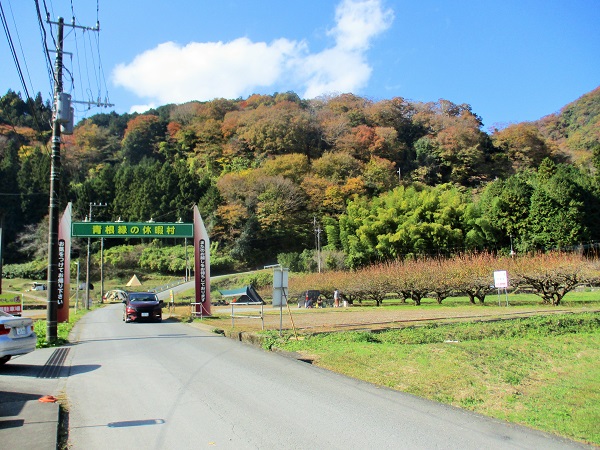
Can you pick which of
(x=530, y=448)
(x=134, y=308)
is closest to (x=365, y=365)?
(x=530, y=448)

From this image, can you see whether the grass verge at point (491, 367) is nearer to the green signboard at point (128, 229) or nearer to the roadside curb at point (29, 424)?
the roadside curb at point (29, 424)

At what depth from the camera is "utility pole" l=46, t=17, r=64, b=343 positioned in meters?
14.3

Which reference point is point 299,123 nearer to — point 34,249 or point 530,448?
point 34,249

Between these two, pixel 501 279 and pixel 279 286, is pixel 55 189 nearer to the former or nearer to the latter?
pixel 279 286

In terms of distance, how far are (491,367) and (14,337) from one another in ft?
28.8

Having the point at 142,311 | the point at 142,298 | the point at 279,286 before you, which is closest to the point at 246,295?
the point at 142,298

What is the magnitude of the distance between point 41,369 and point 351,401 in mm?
6614

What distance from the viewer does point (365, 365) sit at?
8.96 metres

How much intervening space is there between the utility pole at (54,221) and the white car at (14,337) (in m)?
4.71

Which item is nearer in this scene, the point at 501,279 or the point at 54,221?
the point at 54,221

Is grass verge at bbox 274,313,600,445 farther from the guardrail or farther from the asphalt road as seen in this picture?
the guardrail

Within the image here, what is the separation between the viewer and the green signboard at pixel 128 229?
26062mm

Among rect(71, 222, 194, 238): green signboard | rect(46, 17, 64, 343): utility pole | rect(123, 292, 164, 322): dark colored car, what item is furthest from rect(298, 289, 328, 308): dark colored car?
rect(46, 17, 64, 343): utility pole

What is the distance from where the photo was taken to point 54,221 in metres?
14.8
